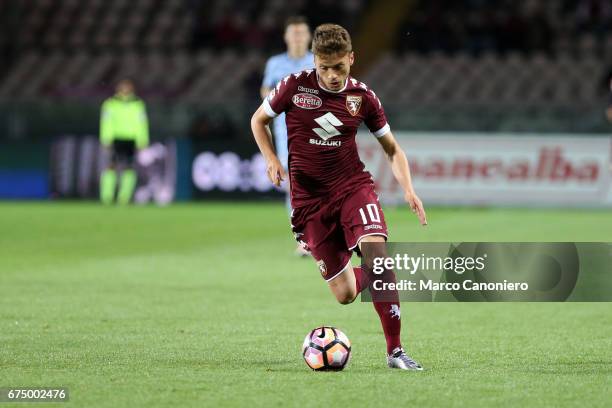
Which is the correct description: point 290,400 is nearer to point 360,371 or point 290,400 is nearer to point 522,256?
point 360,371

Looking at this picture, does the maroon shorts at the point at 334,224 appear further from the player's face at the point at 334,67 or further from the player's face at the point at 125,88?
the player's face at the point at 125,88

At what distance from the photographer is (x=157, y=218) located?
18.7 metres

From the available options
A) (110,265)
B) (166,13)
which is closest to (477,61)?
(166,13)

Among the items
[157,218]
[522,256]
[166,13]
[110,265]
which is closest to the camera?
[522,256]

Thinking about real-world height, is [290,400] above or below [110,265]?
above

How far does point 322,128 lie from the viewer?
6.76 meters

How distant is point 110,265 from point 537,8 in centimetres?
1500

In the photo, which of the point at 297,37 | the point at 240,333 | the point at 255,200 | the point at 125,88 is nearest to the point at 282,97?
the point at 240,333

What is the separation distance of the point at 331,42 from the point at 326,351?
1568 millimetres

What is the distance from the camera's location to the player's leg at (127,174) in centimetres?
2227

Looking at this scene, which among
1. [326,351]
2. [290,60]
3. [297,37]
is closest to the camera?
[326,351]

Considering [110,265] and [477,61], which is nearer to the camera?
[110,265]

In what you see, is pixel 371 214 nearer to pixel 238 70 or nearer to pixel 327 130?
pixel 327 130

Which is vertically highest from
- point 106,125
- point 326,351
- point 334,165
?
point 334,165
